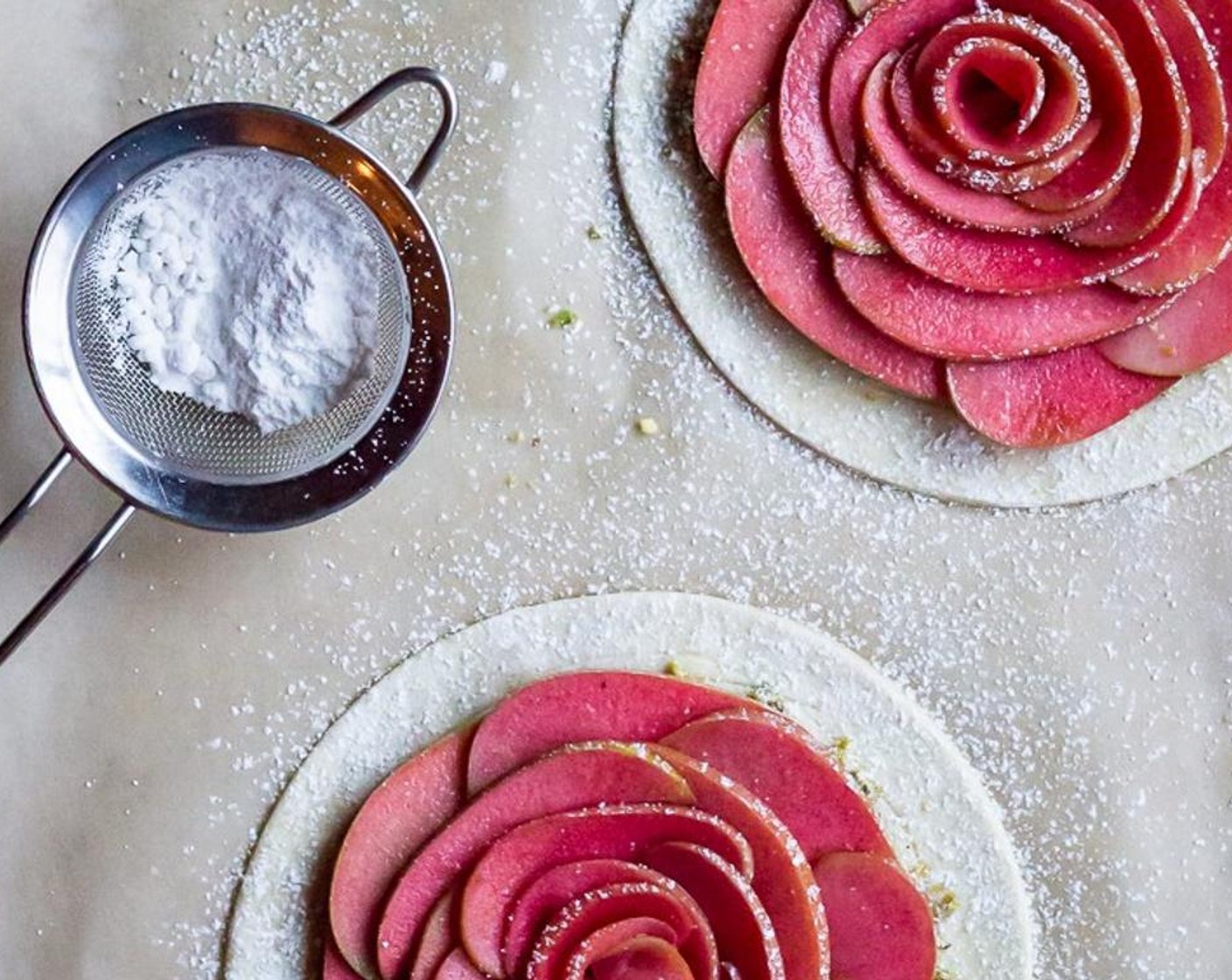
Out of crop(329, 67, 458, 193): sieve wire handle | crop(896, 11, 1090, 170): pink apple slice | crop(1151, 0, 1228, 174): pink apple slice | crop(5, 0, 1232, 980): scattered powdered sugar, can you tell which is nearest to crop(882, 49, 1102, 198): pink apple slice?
crop(896, 11, 1090, 170): pink apple slice

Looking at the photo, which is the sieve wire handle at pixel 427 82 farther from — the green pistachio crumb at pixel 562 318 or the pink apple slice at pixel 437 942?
the pink apple slice at pixel 437 942

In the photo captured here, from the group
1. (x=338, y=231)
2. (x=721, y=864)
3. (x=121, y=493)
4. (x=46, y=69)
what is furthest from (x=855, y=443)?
(x=46, y=69)

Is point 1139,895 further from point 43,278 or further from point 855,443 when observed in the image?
point 43,278

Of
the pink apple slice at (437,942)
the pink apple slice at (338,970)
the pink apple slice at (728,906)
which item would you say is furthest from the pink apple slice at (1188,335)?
the pink apple slice at (338,970)

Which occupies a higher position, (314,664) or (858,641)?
(858,641)

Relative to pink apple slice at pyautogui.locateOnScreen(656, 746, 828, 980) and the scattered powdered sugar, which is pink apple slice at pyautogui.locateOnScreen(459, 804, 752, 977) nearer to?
pink apple slice at pyautogui.locateOnScreen(656, 746, 828, 980)
